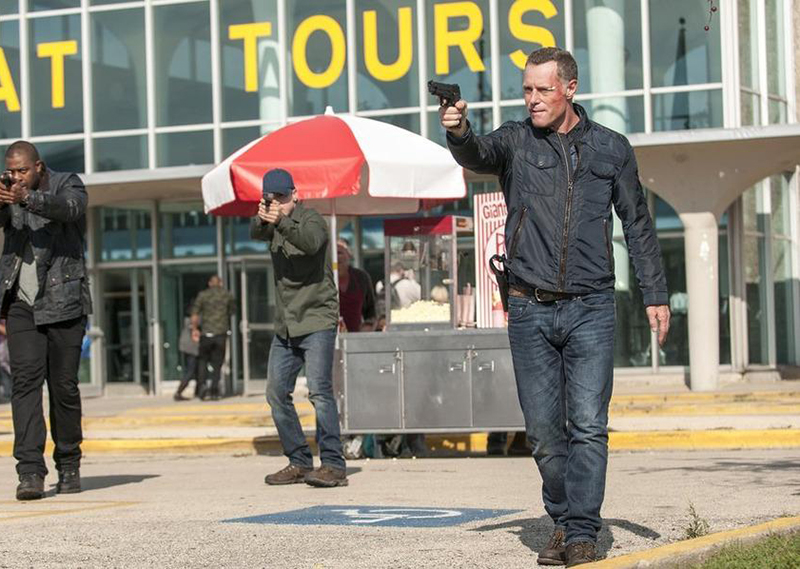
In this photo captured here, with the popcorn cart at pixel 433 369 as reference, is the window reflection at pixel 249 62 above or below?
above

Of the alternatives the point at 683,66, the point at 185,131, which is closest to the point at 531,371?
the point at 683,66

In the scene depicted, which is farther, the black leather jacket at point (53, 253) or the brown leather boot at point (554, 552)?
the black leather jacket at point (53, 253)

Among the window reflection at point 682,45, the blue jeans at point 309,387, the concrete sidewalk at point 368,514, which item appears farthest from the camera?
the window reflection at point 682,45

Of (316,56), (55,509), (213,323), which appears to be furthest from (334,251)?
(316,56)

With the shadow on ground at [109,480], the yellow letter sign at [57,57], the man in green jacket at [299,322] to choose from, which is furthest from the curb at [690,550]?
the yellow letter sign at [57,57]

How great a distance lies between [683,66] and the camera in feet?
73.7

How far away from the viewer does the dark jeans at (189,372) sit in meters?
23.0

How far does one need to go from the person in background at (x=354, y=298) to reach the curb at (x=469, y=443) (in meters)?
1.29

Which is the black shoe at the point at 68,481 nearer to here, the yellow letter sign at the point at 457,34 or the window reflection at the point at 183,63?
the yellow letter sign at the point at 457,34

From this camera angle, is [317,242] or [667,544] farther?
[317,242]

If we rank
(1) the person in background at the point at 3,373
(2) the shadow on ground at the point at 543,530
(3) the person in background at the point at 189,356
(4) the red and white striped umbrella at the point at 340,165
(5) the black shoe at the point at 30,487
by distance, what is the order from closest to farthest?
(2) the shadow on ground at the point at 543,530
(5) the black shoe at the point at 30,487
(4) the red and white striped umbrella at the point at 340,165
(3) the person in background at the point at 189,356
(1) the person in background at the point at 3,373

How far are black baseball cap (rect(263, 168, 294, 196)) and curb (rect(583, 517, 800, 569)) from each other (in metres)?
4.51

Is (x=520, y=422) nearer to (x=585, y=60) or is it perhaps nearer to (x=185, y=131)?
(x=585, y=60)

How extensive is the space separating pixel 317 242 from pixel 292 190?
404 mm
